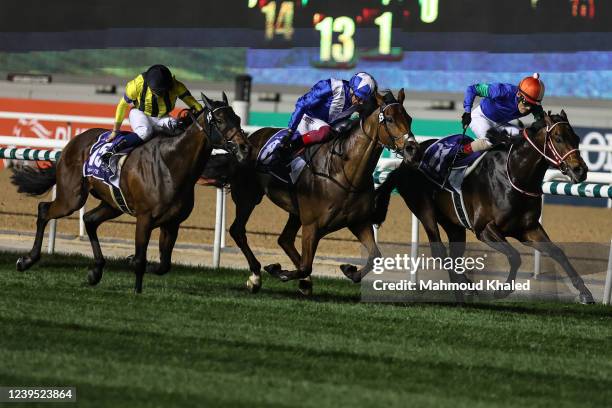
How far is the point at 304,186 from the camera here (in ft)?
30.3

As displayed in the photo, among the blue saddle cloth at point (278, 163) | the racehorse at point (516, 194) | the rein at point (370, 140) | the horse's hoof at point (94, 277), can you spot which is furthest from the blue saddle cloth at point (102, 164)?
the racehorse at point (516, 194)

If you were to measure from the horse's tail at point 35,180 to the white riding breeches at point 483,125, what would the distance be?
10.4 ft

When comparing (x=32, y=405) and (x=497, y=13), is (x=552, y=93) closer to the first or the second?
(x=497, y=13)

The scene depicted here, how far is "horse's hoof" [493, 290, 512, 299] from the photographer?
9.16m

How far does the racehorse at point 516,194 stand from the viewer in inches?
350

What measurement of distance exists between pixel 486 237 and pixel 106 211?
2640 mm

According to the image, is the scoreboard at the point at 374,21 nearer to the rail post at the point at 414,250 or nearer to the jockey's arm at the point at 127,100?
the rail post at the point at 414,250

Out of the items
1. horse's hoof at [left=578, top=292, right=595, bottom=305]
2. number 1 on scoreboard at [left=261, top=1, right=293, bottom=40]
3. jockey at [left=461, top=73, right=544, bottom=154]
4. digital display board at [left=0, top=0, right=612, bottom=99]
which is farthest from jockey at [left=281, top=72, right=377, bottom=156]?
number 1 on scoreboard at [left=261, top=1, right=293, bottom=40]

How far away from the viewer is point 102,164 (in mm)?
9289

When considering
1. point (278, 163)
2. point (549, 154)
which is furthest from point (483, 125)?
point (278, 163)

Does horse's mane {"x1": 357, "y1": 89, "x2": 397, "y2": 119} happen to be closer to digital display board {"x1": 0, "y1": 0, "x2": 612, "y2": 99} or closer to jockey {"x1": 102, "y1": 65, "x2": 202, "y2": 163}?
jockey {"x1": 102, "y1": 65, "x2": 202, "y2": 163}

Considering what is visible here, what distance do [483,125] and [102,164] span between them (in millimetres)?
2722

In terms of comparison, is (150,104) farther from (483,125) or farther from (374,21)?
(374,21)

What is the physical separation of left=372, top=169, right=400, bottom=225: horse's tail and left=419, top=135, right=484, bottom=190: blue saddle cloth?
21 cm
